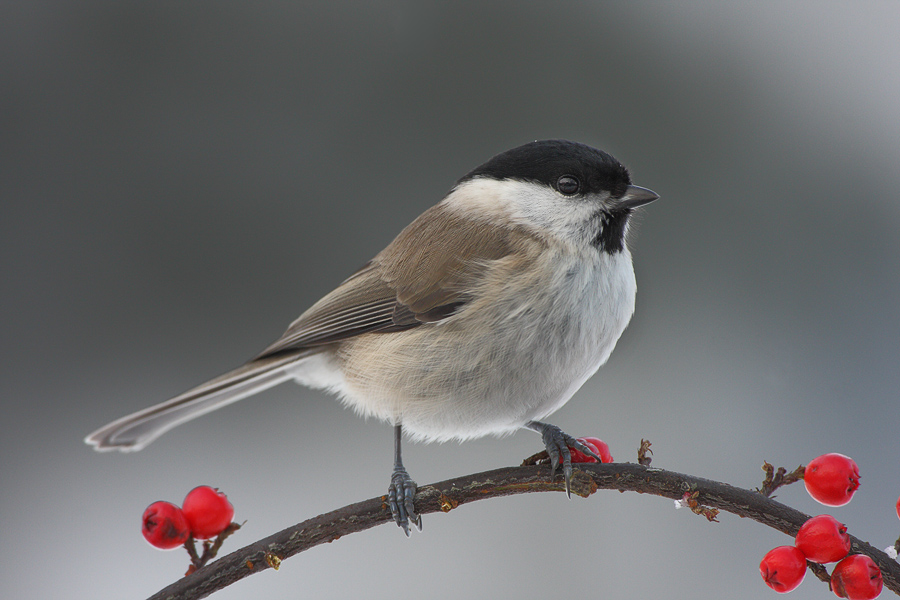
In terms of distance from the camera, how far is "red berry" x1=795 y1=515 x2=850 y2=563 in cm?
77

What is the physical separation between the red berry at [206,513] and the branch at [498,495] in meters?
0.05

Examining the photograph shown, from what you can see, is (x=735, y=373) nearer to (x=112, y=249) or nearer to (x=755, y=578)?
(x=755, y=578)

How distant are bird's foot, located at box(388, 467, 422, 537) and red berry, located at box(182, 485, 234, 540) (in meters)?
0.23

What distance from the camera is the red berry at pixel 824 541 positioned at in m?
0.77

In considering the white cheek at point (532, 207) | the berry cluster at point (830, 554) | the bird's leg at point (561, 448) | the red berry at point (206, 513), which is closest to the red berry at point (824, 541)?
the berry cluster at point (830, 554)

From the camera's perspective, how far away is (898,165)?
2.28 meters

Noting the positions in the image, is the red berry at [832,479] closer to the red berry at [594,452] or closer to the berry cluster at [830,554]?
the berry cluster at [830,554]

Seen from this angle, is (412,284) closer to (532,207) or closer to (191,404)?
(532,207)

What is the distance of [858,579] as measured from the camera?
73cm

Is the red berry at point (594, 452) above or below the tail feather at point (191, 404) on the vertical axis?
below

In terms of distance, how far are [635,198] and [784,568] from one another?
2.07 ft

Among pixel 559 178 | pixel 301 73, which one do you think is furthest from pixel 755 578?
pixel 301 73

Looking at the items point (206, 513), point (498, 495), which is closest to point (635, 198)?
point (498, 495)

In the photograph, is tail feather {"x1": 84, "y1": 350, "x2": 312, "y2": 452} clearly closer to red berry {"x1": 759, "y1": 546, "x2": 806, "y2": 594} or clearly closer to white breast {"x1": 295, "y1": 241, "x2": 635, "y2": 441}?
white breast {"x1": 295, "y1": 241, "x2": 635, "y2": 441}
